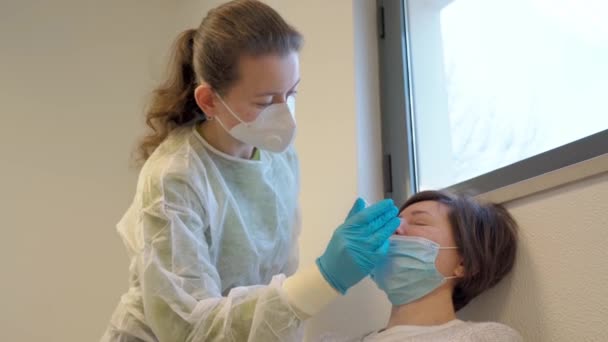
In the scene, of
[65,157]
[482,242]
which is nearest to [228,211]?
[482,242]

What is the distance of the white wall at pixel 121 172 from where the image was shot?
1197mm

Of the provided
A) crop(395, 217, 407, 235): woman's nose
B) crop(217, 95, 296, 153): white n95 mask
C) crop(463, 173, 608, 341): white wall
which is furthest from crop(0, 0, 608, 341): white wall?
crop(217, 95, 296, 153): white n95 mask

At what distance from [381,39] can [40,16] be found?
1.65m

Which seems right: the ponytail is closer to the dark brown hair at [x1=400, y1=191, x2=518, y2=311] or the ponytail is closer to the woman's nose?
the woman's nose

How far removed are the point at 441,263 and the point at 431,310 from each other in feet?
0.34

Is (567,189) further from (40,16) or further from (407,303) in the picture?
(40,16)

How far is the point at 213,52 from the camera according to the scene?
1354 millimetres

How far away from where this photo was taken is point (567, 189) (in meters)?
1.19

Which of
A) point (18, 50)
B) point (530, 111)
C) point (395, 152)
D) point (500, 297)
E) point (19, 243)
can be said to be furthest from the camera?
point (18, 50)

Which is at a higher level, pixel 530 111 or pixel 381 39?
pixel 381 39

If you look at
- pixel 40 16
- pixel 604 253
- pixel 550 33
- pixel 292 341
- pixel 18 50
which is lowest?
pixel 292 341

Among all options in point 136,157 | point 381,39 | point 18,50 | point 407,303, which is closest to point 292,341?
point 407,303

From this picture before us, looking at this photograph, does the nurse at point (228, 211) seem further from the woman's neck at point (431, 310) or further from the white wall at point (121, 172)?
the white wall at point (121, 172)

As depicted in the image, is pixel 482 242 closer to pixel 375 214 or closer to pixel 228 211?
pixel 375 214
